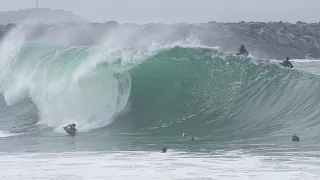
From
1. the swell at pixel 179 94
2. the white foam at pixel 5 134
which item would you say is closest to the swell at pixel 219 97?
the swell at pixel 179 94

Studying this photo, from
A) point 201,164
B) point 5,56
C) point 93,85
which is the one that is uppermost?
point 5,56

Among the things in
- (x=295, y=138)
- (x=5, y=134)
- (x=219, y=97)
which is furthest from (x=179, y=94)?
(x=295, y=138)

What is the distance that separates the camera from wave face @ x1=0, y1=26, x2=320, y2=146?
52.6 ft

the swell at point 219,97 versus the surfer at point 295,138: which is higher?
the swell at point 219,97

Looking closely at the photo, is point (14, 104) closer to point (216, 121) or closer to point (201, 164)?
point (216, 121)

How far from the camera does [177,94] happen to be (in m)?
18.3

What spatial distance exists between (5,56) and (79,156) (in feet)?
59.7

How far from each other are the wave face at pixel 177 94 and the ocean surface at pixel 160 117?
0.09 ft

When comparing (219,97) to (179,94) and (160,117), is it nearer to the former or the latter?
(179,94)

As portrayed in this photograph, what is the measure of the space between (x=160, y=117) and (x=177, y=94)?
54.4 inches

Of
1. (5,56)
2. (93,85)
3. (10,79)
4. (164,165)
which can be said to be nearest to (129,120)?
(93,85)

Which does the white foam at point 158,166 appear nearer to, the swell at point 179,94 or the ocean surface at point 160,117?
the ocean surface at point 160,117

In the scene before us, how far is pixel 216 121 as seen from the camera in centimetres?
1638

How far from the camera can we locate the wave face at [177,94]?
631 inches
